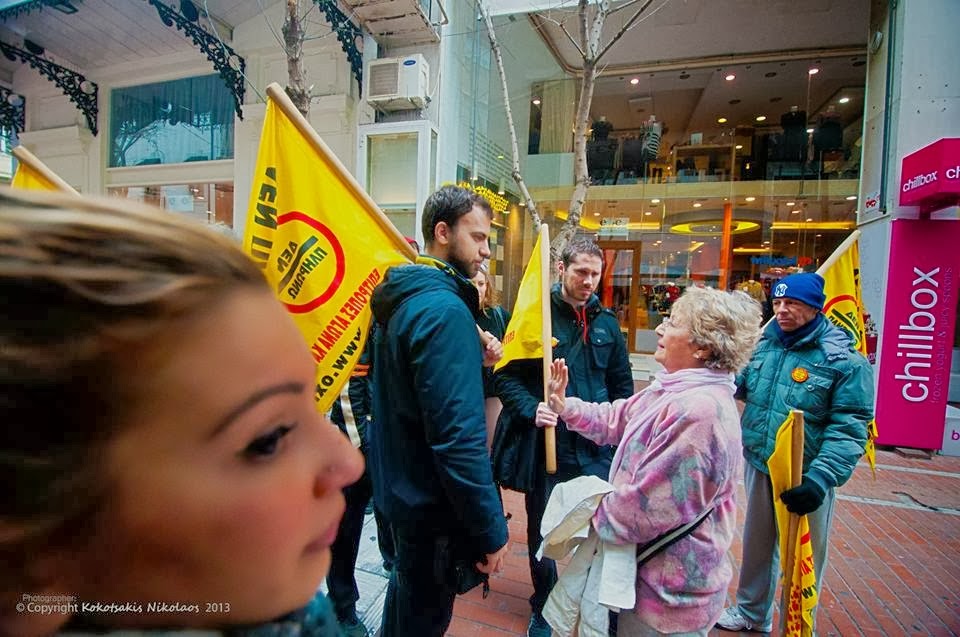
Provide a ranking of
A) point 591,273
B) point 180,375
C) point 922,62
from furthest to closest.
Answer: point 922,62
point 591,273
point 180,375

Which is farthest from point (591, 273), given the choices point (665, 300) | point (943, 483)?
point (665, 300)

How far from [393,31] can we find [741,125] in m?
12.8

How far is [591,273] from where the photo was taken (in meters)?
2.78

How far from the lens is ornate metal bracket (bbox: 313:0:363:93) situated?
6.46 metres

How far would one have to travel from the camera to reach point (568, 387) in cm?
269

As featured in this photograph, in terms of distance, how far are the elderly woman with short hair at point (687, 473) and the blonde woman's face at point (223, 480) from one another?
1.35 metres

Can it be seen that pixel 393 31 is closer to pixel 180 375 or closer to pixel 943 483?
pixel 180 375

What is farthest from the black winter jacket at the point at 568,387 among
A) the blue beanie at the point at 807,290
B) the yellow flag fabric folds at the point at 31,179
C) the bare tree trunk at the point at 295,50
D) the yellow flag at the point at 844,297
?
the bare tree trunk at the point at 295,50

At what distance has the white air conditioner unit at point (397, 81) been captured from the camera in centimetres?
692

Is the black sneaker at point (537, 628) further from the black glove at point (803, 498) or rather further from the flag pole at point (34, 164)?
the flag pole at point (34, 164)

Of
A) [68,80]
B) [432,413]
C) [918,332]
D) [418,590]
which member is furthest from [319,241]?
[68,80]

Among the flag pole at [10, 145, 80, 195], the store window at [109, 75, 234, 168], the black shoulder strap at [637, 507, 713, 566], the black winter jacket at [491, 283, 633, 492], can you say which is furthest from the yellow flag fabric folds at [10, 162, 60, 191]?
the store window at [109, 75, 234, 168]

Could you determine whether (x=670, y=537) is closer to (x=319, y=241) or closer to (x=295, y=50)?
(x=319, y=241)

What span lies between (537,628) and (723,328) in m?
2.00
